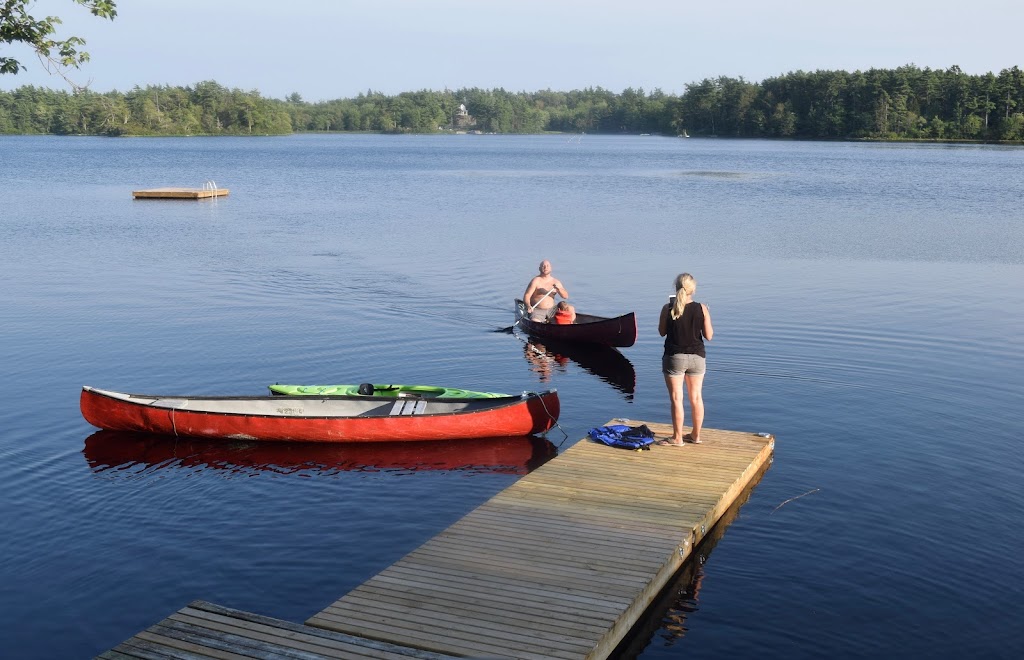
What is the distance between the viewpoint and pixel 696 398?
11969 millimetres

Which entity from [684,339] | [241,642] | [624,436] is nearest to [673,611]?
[684,339]

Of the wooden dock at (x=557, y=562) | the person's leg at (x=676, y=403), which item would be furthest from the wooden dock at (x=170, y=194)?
the person's leg at (x=676, y=403)

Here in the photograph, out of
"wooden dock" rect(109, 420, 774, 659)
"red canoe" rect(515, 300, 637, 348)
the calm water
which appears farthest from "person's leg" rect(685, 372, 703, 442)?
"red canoe" rect(515, 300, 637, 348)

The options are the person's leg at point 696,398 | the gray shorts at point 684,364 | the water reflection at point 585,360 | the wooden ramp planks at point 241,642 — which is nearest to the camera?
the wooden ramp planks at point 241,642

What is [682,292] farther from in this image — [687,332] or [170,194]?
[170,194]

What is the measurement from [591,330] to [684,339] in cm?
791

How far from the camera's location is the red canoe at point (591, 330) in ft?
62.1

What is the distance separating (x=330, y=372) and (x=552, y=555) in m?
9.48

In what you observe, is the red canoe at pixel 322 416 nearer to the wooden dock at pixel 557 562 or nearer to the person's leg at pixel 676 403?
the wooden dock at pixel 557 562

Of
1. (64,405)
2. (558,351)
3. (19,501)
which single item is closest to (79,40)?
(19,501)

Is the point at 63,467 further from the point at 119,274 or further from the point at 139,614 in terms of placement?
the point at 119,274

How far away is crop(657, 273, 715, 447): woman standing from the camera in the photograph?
11289 millimetres

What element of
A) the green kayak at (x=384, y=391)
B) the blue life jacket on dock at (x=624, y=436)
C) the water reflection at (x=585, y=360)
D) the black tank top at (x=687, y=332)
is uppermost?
the black tank top at (x=687, y=332)

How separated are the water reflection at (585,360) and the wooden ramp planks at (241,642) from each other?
979cm
